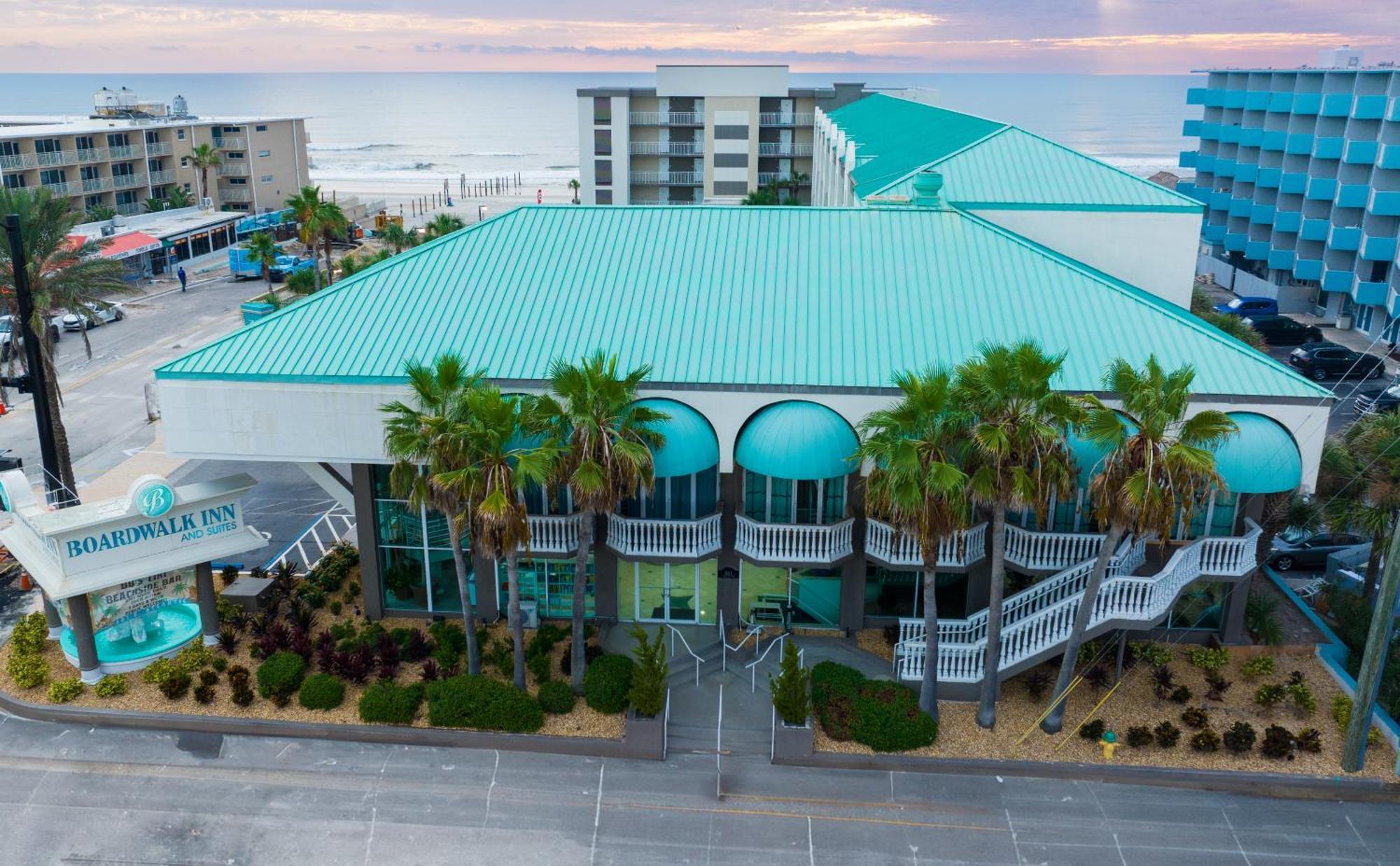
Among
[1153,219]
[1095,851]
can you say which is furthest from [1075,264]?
[1095,851]

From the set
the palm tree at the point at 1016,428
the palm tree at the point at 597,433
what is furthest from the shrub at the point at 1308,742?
the palm tree at the point at 597,433

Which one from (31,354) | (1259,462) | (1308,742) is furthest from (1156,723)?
(31,354)

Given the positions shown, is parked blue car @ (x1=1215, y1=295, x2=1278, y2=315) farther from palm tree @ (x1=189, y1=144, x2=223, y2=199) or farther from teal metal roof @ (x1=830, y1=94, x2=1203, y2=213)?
palm tree @ (x1=189, y1=144, x2=223, y2=199)

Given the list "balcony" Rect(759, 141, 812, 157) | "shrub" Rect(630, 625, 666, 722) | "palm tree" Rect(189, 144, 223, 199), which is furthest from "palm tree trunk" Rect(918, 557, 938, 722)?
"palm tree" Rect(189, 144, 223, 199)

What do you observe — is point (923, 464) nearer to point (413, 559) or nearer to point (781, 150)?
point (413, 559)

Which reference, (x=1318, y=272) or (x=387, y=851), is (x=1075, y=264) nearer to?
(x=387, y=851)

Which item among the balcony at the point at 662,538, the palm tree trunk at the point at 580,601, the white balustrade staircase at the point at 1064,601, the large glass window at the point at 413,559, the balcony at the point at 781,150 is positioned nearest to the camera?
the palm tree trunk at the point at 580,601

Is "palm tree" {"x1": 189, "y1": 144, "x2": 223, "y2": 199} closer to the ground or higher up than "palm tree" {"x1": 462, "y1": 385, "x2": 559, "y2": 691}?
higher up

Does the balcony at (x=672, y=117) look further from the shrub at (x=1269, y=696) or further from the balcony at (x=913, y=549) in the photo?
the shrub at (x=1269, y=696)
